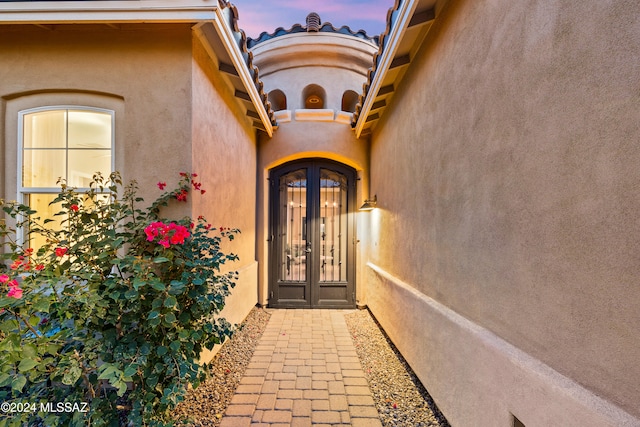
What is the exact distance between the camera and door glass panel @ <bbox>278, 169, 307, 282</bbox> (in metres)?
6.64

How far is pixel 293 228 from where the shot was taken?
6652 millimetres

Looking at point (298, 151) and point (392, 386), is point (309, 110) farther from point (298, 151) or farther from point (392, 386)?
point (392, 386)

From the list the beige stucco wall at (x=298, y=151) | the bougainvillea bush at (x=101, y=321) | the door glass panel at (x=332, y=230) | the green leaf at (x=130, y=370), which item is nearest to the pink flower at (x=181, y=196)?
the bougainvillea bush at (x=101, y=321)

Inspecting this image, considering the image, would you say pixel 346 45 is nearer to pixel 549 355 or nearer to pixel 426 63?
pixel 426 63

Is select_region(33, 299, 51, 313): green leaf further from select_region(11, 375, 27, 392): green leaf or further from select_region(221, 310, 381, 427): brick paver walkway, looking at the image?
select_region(221, 310, 381, 427): brick paver walkway

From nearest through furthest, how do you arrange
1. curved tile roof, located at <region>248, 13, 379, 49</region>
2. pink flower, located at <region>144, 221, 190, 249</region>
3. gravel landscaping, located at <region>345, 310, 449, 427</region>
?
pink flower, located at <region>144, 221, 190, 249</region> → gravel landscaping, located at <region>345, 310, 449, 427</region> → curved tile roof, located at <region>248, 13, 379, 49</region>

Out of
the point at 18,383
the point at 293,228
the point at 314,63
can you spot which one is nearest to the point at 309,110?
the point at 314,63

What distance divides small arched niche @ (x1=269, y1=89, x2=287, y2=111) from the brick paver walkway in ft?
18.7

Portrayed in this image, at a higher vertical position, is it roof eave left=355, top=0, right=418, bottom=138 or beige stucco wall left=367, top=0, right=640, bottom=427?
roof eave left=355, top=0, right=418, bottom=138

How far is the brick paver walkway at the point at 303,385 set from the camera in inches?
114

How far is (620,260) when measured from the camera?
1.27m

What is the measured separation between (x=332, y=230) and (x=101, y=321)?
477 centimetres

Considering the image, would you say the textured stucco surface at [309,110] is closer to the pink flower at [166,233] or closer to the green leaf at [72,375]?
the pink flower at [166,233]

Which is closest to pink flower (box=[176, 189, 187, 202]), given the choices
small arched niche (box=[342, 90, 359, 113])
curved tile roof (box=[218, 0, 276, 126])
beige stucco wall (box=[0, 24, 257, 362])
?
beige stucco wall (box=[0, 24, 257, 362])
